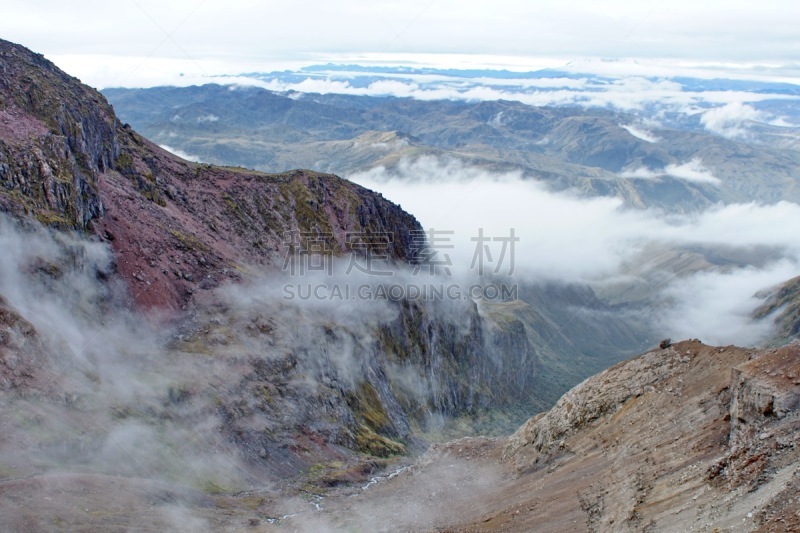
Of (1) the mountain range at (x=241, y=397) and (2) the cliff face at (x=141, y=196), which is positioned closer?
(1) the mountain range at (x=241, y=397)

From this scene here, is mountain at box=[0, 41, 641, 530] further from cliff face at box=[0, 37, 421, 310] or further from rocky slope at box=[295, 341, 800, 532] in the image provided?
rocky slope at box=[295, 341, 800, 532]

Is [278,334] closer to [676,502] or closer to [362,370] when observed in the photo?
[362,370]

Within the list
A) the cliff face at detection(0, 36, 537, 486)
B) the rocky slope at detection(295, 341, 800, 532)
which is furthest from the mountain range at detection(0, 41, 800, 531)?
the cliff face at detection(0, 36, 537, 486)

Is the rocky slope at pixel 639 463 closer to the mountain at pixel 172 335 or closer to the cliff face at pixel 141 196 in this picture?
the mountain at pixel 172 335

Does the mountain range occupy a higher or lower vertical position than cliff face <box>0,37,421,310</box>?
lower

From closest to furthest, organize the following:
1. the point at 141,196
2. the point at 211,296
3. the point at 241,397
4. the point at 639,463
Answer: the point at 639,463, the point at 241,397, the point at 211,296, the point at 141,196

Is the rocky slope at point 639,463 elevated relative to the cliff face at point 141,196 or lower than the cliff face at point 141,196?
lower

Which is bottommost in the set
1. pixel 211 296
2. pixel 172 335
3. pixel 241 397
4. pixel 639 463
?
pixel 241 397

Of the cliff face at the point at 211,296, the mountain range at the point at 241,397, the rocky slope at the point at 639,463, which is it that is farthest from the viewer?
the cliff face at the point at 211,296

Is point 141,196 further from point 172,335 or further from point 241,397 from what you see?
point 241,397

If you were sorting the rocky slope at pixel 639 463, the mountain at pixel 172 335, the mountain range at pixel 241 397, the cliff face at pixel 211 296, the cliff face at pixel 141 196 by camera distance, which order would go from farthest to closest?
the cliff face at pixel 141 196
the cliff face at pixel 211 296
the mountain at pixel 172 335
the mountain range at pixel 241 397
the rocky slope at pixel 639 463

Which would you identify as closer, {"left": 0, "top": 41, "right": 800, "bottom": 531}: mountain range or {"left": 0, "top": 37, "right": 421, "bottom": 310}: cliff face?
{"left": 0, "top": 41, "right": 800, "bottom": 531}: mountain range

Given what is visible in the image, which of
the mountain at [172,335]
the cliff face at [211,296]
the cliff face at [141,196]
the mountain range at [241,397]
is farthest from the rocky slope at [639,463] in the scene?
the cliff face at [141,196]

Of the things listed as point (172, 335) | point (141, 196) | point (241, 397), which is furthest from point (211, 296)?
point (141, 196)
